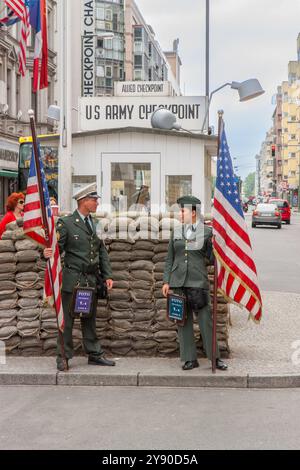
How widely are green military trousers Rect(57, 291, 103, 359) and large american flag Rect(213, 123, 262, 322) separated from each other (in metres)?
1.45

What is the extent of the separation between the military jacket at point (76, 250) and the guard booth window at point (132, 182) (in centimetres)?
452

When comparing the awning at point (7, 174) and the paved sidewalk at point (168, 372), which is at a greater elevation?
the awning at point (7, 174)

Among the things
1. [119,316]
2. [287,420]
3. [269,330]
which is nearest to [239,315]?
[269,330]

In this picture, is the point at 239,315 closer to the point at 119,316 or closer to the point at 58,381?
the point at 119,316

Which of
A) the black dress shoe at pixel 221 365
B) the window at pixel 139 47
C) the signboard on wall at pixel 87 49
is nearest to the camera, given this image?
the black dress shoe at pixel 221 365

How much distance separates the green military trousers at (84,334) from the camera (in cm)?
773

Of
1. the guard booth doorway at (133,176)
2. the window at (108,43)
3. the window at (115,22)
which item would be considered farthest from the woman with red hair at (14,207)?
the window at (108,43)

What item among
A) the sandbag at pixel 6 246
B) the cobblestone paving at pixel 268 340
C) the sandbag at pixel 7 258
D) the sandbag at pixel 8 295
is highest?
the sandbag at pixel 6 246

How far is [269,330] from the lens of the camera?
32.2 feet

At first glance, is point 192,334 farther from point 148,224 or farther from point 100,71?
point 100,71

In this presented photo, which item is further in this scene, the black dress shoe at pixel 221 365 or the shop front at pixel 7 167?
the shop front at pixel 7 167

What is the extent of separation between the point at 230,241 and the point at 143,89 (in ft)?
22.5

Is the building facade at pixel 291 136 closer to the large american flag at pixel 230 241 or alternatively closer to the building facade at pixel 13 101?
the building facade at pixel 13 101

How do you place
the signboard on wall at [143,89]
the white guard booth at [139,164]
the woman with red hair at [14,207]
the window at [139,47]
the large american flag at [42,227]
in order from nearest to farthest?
the large american flag at [42,227], the woman with red hair at [14,207], the white guard booth at [139,164], the signboard on wall at [143,89], the window at [139,47]
